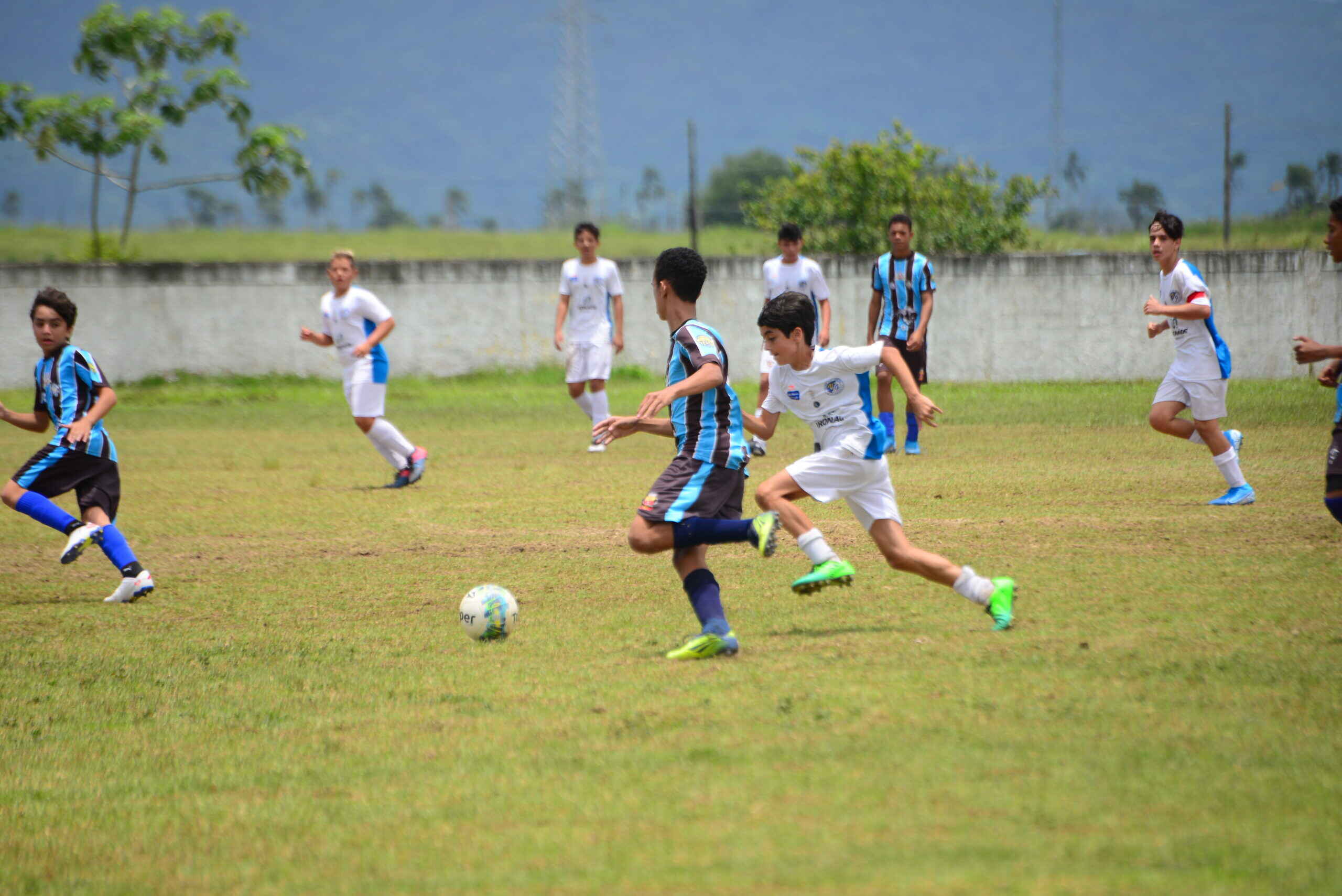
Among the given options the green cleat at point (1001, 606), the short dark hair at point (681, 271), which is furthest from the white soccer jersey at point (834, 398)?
the green cleat at point (1001, 606)

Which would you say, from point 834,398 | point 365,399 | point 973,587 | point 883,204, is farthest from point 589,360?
point 883,204

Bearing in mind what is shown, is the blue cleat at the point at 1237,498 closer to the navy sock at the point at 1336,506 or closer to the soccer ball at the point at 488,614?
the navy sock at the point at 1336,506

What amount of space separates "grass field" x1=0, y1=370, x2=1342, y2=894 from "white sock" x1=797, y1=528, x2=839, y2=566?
344 mm

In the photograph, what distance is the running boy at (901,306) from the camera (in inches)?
445

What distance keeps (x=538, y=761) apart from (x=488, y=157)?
42485 mm

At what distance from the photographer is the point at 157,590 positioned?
23.0 feet

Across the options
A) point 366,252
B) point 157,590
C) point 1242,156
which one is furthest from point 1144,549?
point 366,252

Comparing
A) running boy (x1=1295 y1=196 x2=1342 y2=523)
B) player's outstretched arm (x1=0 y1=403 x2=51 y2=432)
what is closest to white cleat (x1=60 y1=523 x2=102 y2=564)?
player's outstretched arm (x1=0 y1=403 x2=51 y2=432)

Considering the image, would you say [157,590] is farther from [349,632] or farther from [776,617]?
[776,617]

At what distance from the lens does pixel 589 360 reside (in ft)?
42.7

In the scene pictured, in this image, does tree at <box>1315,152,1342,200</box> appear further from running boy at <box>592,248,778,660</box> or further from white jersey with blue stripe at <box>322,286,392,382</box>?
running boy at <box>592,248,778,660</box>

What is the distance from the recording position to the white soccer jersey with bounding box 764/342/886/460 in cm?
534

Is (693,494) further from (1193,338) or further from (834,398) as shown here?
(1193,338)

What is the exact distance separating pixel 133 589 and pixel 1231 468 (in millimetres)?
6977
